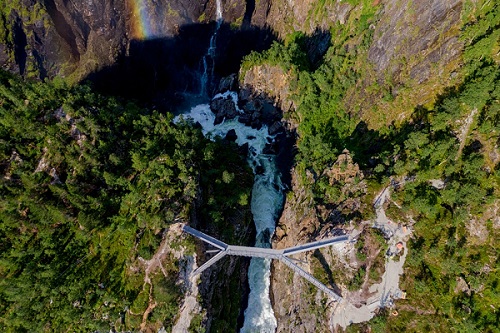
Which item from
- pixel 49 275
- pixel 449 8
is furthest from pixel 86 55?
pixel 449 8

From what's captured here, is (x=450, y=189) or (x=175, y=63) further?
(x=175, y=63)

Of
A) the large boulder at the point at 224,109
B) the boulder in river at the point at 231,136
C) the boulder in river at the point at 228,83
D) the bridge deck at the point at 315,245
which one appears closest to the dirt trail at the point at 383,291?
the bridge deck at the point at 315,245

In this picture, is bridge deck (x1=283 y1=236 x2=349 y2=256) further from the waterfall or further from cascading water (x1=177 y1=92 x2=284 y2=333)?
the waterfall

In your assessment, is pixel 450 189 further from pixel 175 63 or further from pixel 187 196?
pixel 175 63

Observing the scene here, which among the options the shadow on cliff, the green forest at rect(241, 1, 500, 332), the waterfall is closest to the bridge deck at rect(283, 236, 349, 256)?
the green forest at rect(241, 1, 500, 332)

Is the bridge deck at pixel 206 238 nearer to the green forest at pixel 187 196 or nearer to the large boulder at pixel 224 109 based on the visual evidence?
the green forest at pixel 187 196

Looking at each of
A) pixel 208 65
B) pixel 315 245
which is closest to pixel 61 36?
pixel 208 65
